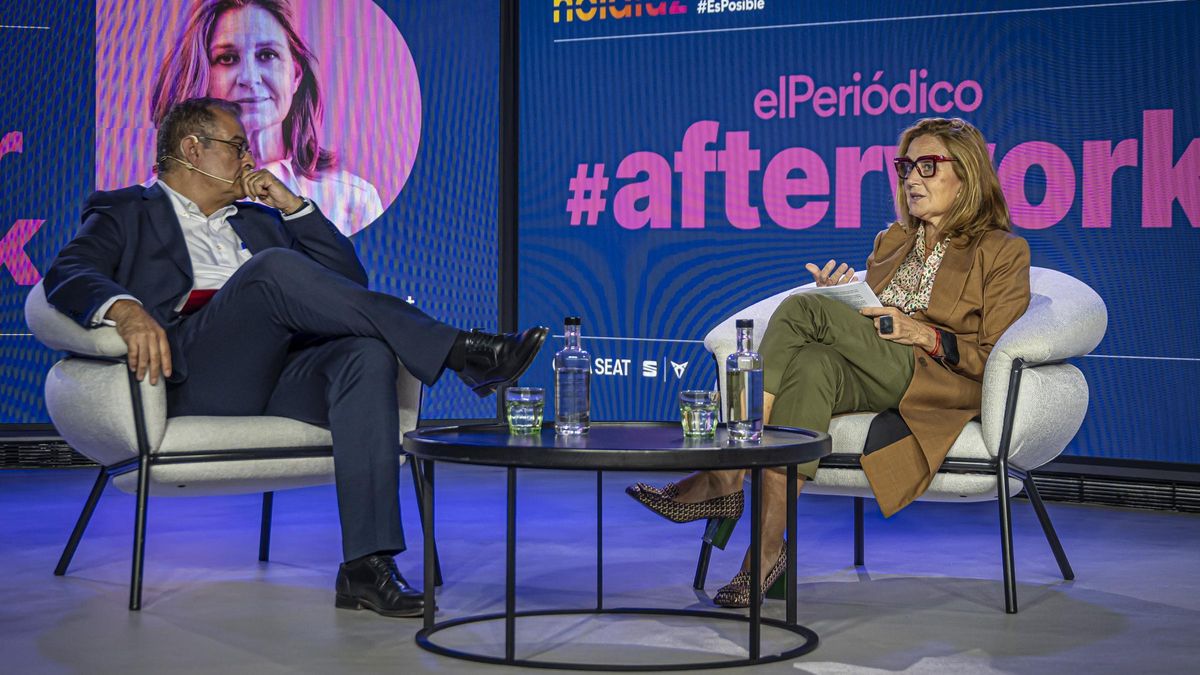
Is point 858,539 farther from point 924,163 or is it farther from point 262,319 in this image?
point 262,319

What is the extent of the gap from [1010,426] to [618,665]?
3.66 feet

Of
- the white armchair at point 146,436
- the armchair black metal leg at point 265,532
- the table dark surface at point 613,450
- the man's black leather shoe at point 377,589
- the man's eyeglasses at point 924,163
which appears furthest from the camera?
the armchair black metal leg at point 265,532

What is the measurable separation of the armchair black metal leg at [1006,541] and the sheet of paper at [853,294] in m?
0.50

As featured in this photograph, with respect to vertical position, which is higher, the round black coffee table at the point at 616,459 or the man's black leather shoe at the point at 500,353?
the man's black leather shoe at the point at 500,353

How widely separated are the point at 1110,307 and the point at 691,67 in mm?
1752

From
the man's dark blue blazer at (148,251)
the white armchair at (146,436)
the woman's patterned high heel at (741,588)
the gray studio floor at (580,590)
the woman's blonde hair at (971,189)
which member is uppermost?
the woman's blonde hair at (971,189)

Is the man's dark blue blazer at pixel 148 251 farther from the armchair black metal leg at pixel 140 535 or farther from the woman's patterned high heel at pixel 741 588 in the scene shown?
the woman's patterned high heel at pixel 741 588

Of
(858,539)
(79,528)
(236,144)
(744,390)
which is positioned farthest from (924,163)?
(79,528)

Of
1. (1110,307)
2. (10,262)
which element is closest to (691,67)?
(1110,307)

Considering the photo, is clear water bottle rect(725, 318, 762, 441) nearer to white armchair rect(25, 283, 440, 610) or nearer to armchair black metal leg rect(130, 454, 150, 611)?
white armchair rect(25, 283, 440, 610)

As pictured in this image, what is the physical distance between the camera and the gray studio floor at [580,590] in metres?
2.60

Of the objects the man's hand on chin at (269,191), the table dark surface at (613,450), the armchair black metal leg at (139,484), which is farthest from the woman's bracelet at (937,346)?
the armchair black metal leg at (139,484)

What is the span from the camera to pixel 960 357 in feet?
10.7

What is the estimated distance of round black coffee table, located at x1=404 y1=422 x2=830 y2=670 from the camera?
2365 mm
